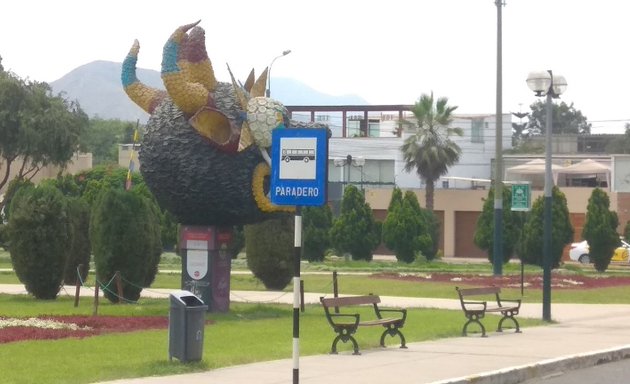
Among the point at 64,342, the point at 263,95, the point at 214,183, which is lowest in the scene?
the point at 64,342

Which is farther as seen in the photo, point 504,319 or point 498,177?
point 498,177

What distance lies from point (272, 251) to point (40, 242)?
6.62 meters

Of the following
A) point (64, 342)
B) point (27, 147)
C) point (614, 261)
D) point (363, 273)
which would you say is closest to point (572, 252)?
point (614, 261)

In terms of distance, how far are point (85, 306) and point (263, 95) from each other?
20.8ft

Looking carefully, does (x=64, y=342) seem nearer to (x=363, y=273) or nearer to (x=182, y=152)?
(x=182, y=152)

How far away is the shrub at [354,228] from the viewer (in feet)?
187

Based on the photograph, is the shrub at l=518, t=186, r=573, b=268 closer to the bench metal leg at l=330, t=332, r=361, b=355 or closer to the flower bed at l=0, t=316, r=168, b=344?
the flower bed at l=0, t=316, r=168, b=344

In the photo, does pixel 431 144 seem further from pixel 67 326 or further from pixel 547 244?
pixel 67 326

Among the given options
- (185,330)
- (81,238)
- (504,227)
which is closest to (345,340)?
(185,330)

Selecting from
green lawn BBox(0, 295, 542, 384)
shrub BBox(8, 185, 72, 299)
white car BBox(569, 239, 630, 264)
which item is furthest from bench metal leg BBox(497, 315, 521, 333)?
white car BBox(569, 239, 630, 264)

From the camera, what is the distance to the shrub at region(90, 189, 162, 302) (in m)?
27.8

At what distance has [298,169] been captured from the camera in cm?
1288

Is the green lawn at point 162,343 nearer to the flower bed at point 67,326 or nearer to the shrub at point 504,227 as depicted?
the flower bed at point 67,326

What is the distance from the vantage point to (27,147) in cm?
5638
